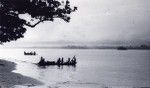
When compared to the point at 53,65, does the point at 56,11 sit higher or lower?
higher

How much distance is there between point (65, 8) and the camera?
20672 millimetres

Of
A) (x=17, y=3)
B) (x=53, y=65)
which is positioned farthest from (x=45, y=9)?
(x=53, y=65)

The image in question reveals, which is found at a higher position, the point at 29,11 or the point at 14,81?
the point at 29,11

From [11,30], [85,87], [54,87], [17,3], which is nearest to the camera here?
[17,3]

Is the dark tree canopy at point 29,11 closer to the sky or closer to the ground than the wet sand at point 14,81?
closer to the sky

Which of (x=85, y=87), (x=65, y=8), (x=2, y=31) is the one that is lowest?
(x=85, y=87)

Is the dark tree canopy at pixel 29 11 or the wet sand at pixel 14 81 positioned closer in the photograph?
the dark tree canopy at pixel 29 11

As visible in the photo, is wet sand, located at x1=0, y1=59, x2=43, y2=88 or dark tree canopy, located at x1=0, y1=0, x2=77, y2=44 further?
wet sand, located at x1=0, y1=59, x2=43, y2=88

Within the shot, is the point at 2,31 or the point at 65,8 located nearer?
the point at 65,8

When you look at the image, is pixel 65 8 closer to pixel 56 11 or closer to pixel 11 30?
pixel 56 11

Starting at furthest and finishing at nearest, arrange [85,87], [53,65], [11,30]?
[53,65]
[85,87]
[11,30]

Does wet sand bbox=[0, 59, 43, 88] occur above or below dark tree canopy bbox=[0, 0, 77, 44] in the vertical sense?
below

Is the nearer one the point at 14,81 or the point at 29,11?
the point at 29,11

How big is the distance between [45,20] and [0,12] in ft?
9.93
